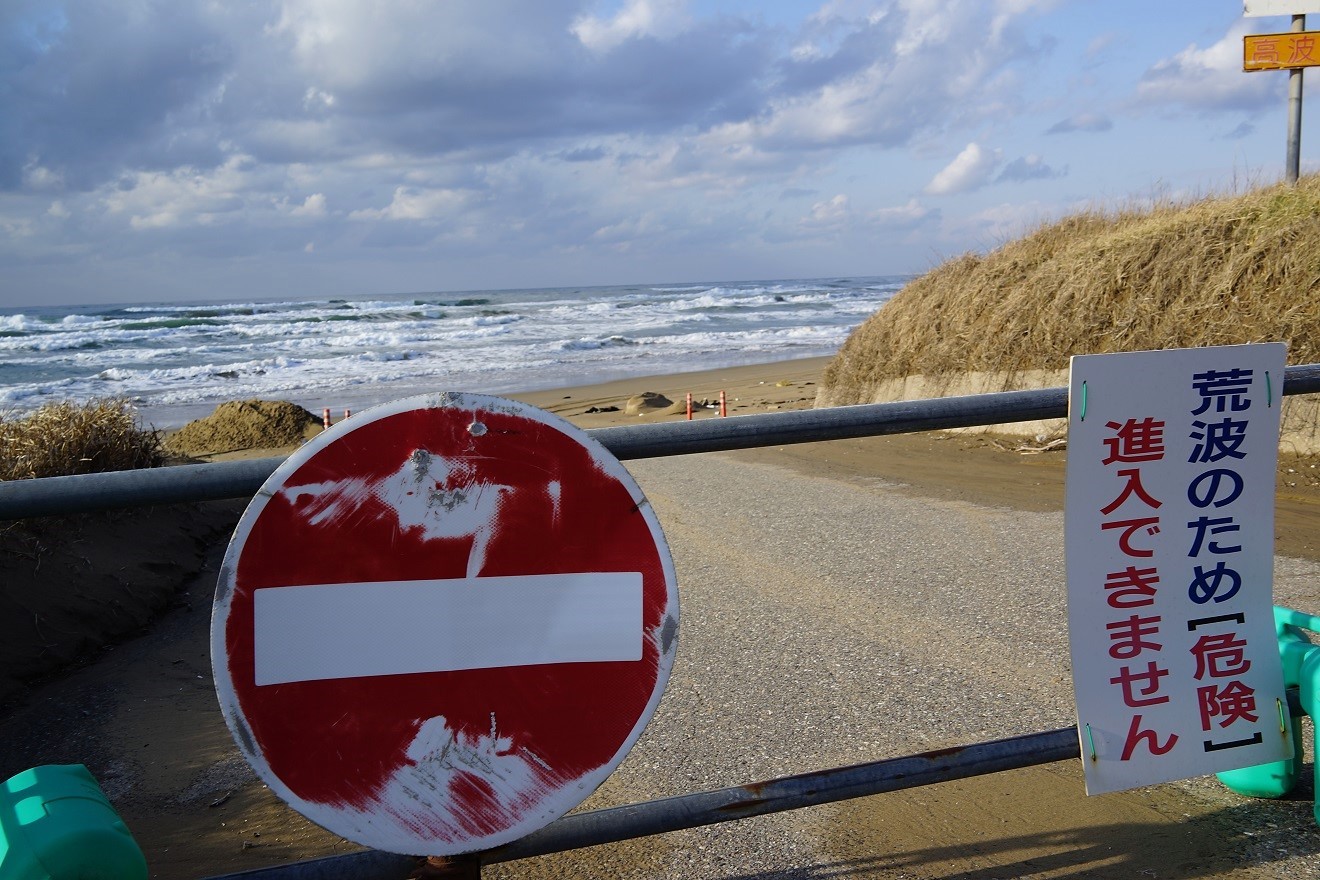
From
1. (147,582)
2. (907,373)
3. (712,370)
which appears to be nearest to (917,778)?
(147,582)

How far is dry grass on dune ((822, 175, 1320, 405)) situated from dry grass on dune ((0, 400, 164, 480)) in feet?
27.3

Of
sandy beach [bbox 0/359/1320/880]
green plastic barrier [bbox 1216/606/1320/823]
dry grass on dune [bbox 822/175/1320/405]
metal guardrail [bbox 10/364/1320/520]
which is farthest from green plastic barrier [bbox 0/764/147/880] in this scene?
dry grass on dune [bbox 822/175/1320/405]

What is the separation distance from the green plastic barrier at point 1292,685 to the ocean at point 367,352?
13.1 metres

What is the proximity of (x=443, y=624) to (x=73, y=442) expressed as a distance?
5337 mm

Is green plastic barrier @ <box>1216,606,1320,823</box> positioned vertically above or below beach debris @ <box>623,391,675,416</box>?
above

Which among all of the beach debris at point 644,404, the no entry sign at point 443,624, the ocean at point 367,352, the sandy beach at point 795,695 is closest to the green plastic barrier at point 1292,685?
the sandy beach at point 795,695

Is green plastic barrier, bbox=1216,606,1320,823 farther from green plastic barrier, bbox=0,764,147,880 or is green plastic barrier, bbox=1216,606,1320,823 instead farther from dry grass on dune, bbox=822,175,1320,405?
dry grass on dune, bbox=822,175,1320,405

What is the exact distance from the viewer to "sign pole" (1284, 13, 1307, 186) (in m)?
11.1

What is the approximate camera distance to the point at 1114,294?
10070 mm

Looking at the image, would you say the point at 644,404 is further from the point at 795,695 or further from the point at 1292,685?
the point at 1292,685

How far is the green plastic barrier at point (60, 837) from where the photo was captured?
165cm

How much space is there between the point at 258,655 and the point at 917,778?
1.35m

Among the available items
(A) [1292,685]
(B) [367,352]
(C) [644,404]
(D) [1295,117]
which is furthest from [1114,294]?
(B) [367,352]

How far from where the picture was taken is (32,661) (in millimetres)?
4402
